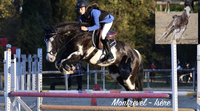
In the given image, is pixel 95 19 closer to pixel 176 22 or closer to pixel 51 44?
pixel 51 44

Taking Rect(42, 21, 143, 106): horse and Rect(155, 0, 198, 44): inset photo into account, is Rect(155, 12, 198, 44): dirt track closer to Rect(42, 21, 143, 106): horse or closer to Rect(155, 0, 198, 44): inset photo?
Rect(155, 0, 198, 44): inset photo

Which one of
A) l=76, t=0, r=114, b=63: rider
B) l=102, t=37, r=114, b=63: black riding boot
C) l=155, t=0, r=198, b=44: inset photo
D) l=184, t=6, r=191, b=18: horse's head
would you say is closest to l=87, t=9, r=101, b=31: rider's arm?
l=76, t=0, r=114, b=63: rider

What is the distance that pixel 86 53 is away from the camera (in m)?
4.81

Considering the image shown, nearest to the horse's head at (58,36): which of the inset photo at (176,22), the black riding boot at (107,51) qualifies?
the black riding boot at (107,51)

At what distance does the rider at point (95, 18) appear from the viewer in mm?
4680

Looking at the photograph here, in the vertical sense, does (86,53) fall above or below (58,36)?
below

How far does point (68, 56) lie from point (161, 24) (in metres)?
12.2

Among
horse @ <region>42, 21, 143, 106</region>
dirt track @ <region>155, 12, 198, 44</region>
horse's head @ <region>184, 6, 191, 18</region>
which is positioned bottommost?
horse @ <region>42, 21, 143, 106</region>

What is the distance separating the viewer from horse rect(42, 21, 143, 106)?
179 inches

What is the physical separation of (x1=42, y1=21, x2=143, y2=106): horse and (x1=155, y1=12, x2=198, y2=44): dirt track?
35.3 ft

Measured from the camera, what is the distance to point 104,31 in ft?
16.2

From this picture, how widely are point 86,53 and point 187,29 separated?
12.6 m

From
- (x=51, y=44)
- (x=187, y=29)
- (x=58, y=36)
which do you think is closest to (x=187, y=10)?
(x=187, y=29)

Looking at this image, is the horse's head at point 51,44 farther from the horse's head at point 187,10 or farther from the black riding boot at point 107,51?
the horse's head at point 187,10
